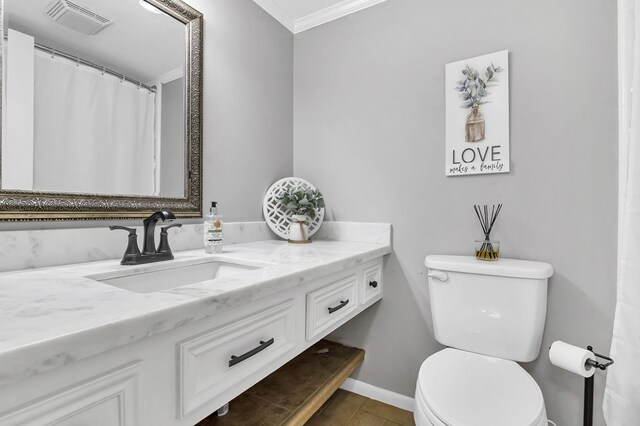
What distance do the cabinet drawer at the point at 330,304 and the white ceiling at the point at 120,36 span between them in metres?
1.08

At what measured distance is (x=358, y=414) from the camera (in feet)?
5.22

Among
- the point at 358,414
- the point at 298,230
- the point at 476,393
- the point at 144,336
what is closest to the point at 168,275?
the point at 144,336

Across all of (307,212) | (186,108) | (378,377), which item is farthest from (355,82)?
(378,377)

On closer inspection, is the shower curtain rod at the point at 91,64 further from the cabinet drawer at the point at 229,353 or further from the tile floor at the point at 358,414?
the tile floor at the point at 358,414

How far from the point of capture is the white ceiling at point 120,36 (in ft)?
3.14

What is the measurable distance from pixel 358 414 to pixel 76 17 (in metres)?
2.02

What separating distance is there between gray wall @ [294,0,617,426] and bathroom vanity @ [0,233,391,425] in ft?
2.31

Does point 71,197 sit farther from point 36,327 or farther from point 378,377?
point 378,377

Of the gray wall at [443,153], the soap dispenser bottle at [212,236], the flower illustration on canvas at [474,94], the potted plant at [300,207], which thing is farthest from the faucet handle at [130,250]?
the flower illustration on canvas at [474,94]

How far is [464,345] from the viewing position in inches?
51.4

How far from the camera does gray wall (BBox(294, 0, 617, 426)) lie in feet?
4.04

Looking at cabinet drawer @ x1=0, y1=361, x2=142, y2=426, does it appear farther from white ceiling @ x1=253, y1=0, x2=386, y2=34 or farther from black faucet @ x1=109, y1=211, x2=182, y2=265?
white ceiling @ x1=253, y1=0, x2=386, y2=34

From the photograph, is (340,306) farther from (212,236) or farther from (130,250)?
(130,250)

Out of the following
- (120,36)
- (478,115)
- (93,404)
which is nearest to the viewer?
(93,404)
